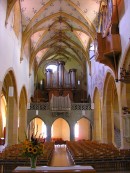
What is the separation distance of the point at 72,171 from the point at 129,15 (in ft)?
28.0

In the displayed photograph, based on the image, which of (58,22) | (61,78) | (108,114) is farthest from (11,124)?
(61,78)

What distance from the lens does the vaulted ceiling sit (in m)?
16.5

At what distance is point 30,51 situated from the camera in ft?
71.4

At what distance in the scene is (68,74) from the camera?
26.7m

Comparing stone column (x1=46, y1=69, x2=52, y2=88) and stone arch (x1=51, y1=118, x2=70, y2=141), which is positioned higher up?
stone column (x1=46, y1=69, x2=52, y2=88)

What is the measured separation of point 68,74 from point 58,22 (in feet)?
26.0

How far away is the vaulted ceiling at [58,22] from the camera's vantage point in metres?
16.5

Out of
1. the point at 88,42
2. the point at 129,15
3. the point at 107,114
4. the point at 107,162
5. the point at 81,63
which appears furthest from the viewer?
the point at 81,63

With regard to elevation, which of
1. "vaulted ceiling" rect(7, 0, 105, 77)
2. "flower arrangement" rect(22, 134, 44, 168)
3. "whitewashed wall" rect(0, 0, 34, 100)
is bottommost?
→ "flower arrangement" rect(22, 134, 44, 168)

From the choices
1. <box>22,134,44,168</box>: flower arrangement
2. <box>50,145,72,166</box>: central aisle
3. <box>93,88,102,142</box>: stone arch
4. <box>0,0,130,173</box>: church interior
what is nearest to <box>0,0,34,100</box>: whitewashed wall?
<box>0,0,130,173</box>: church interior

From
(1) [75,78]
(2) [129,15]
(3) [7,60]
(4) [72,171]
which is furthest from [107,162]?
(1) [75,78]

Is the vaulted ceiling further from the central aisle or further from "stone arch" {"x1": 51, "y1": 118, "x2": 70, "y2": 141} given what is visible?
"stone arch" {"x1": 51, "y1": 118, "x2": 70, "y2": 141}

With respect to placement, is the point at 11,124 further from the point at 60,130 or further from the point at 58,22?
the point at 60,130

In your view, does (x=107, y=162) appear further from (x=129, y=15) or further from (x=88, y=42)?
(x=88, y=42)
